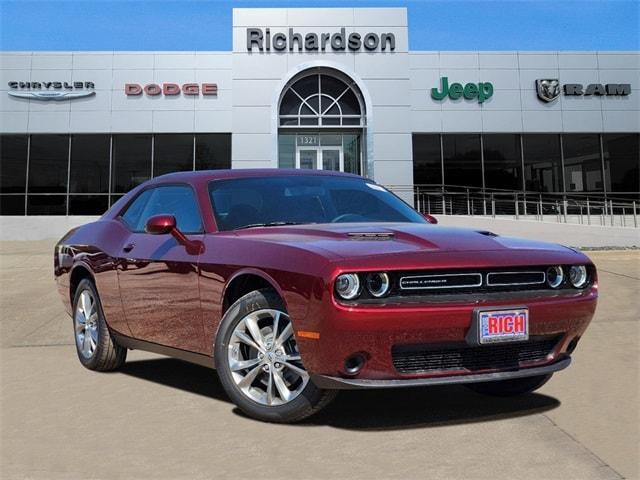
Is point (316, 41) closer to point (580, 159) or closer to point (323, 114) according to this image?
point (323, 114)

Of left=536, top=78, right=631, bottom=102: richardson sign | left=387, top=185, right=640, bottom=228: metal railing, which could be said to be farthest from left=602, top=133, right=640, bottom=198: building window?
left=536, top=78, right=631, bottom=102: richardson sign

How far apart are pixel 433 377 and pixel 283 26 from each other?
2263 cm

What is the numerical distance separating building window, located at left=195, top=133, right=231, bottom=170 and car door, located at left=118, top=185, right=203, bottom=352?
66.9 feet

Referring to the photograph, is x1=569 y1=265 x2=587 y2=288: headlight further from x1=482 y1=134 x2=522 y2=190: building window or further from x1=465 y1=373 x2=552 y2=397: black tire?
x1=482 y1=134 x2=522 y2=190: building window

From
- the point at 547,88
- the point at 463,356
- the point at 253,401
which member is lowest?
the point at 253,401

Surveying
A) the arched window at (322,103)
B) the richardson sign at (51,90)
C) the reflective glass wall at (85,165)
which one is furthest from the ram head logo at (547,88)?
the richardson sign at (51,90)

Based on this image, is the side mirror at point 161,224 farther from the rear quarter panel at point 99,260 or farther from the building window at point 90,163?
the building window at point 90,163

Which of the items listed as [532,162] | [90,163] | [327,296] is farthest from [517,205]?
[327,296]

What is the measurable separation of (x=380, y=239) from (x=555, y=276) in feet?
3.51

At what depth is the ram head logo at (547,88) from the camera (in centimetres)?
2555

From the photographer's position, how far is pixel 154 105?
25188mm

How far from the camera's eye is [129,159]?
25.6 meters

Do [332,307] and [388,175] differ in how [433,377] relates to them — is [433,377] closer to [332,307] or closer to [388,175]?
[332,307]

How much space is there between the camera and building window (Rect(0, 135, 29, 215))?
25750 mm
